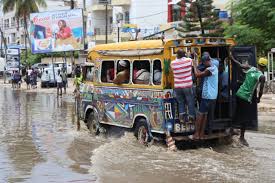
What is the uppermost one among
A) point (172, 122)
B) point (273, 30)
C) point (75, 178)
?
point (273, 30)

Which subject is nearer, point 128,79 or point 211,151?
point 211,151

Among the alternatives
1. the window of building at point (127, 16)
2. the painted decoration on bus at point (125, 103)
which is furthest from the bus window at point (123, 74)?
the window of building at point (127, 16)

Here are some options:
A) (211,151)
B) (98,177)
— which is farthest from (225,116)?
(98,177)

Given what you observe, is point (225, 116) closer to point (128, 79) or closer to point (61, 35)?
point (128, 79)

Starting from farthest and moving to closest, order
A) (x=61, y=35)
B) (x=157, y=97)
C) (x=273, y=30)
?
(x=61, y=35) < (x=273, y=30) < (x=157, y=97)

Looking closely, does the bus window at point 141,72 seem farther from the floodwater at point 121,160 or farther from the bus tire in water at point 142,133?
the floodwater at point 121,160

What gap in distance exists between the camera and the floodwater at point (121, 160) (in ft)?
28.9

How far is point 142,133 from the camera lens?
11.5m

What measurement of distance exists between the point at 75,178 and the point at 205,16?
25324 millimetres

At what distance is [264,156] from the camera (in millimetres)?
10516

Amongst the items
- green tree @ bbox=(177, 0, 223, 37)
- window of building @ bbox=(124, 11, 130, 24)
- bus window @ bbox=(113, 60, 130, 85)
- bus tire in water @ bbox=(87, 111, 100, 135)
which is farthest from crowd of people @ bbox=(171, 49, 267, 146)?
window of building @ bbox=(124, 11, 130, 24)

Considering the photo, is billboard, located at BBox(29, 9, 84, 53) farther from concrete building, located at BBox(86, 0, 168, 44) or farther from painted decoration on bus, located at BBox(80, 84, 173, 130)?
painted decoration on bus, located at BBox(80, 84, 173, 130)

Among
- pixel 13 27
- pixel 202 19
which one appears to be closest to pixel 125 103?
pixel 202 19

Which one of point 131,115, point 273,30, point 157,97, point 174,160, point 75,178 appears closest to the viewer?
point 75,178
